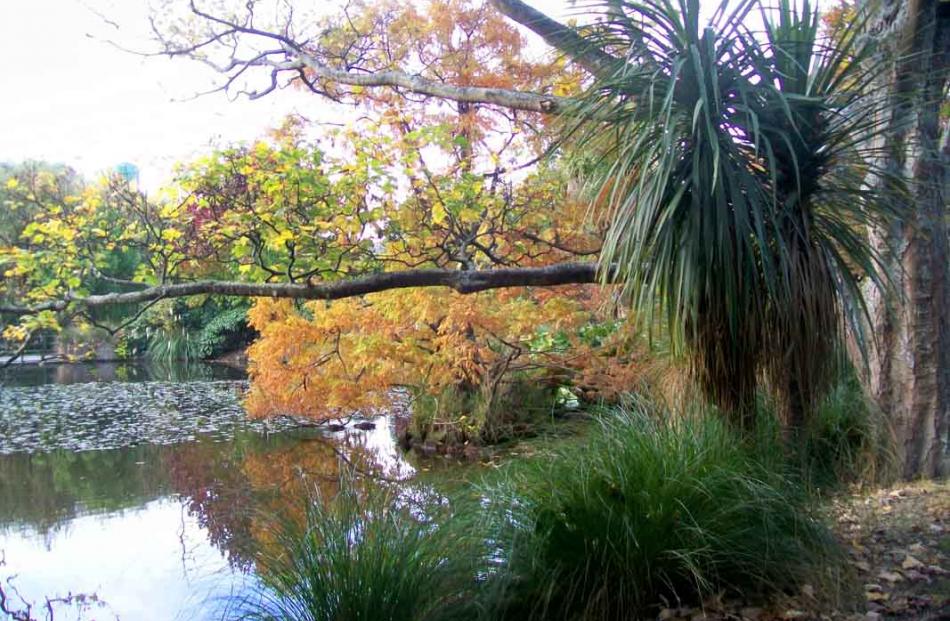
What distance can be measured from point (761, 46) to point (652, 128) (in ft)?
2.59

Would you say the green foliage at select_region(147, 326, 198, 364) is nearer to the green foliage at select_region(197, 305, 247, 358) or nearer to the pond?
the green foliage at select_region(197, 305, 247, 358)

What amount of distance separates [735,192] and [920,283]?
106 inches

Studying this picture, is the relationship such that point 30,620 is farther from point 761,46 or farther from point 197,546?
point 761,46

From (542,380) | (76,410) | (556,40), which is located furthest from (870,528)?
(76,410)

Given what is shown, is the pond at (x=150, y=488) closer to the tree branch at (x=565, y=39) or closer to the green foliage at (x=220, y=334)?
the tree branch at (x=565, y=39)

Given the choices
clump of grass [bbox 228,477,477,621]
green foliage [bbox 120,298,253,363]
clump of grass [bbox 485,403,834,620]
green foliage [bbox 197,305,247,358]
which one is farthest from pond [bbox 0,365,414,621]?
green foliage [bbox 120,298,253,363]

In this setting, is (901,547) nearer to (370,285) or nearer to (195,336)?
(370,285)

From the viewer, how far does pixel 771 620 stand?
128 inches

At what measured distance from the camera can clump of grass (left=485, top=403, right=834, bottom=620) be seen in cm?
346

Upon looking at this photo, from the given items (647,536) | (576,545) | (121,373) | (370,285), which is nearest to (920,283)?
(647,536)

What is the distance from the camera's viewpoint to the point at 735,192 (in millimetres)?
3879

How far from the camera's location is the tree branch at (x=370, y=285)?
5.77 metres

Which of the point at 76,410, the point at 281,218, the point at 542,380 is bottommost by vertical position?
the point at 76,410

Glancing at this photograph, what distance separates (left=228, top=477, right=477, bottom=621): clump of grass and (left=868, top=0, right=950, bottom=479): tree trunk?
3752 millimetres
